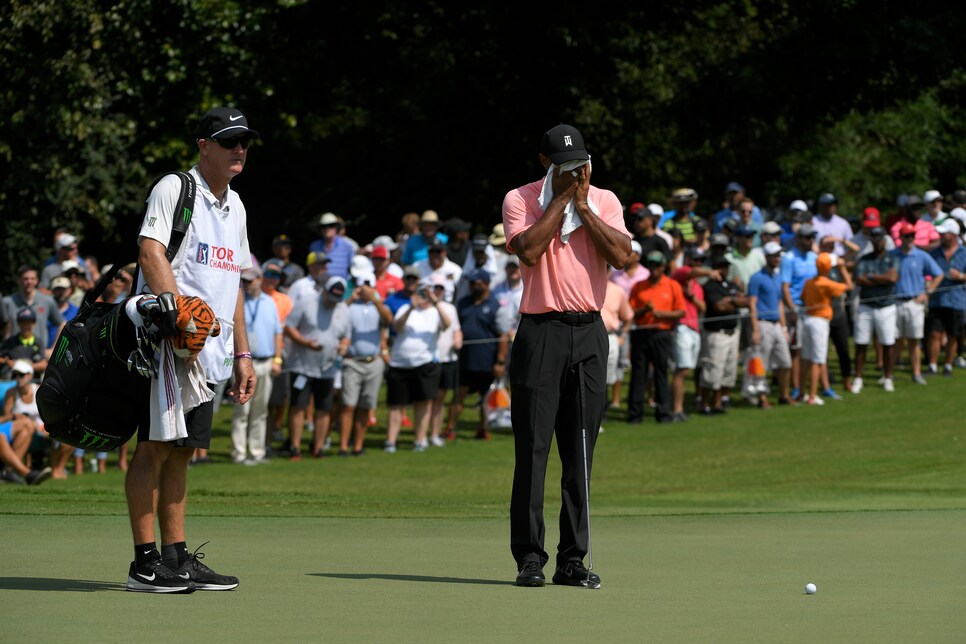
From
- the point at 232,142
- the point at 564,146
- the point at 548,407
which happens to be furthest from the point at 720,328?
the point at 232,142

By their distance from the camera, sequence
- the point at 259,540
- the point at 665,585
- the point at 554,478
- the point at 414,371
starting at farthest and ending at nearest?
the point at 414,371
the point at 554,478
the point at 259,540
the point at 665,585

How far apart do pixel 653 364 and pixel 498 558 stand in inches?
461

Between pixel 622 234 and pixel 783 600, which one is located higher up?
pixel 622 234

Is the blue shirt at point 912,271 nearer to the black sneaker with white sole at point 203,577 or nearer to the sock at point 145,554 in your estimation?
the black sneaker with white sole at point 203,577

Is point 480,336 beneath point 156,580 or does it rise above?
above

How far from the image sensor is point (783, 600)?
6.28 meters

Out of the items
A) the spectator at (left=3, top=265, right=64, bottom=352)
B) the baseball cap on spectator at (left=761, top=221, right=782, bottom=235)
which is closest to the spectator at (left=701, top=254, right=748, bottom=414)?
the baseball cap on spectator at (left=761, top=221, right=782, bottom=235)

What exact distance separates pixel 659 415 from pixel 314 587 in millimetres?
13418

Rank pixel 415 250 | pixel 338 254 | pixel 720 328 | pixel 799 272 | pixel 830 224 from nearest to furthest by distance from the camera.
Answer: pixel 720 328 < pixel 799 272 < pixel 338 254 < pixel 415 250 < pixel 830 224

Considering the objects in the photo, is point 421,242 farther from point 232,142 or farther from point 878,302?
point 232,142

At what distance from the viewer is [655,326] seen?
19.2 metres

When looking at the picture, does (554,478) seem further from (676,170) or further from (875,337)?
(676,170)

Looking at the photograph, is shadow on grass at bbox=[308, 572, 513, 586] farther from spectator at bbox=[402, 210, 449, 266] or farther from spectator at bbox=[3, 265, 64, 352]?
spectator at bbox=[402, 210, 449, 266]

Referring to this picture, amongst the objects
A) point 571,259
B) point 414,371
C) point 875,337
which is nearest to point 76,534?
point 571,259
